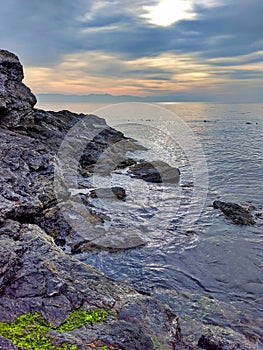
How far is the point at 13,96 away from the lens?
80.2ft

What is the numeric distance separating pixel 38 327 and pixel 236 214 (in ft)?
54.5

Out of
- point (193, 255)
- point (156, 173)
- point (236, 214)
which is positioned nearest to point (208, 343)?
point (193, 255)

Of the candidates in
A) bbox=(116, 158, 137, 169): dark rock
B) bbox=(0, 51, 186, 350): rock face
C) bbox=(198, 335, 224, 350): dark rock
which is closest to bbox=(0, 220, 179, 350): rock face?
bbox=(0, 51, 186, 350): rock face

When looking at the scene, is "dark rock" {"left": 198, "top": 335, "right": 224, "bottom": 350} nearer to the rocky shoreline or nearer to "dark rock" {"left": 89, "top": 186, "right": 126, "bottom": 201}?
the rocky shoreline

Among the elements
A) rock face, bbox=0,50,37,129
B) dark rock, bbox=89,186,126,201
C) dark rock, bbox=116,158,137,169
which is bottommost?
dark rock, bbox=89,186,126,201

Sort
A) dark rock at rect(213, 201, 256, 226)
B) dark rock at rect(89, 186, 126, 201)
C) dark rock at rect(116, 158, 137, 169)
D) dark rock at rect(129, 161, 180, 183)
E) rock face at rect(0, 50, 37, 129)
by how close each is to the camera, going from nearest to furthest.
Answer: dark rock at rect(213, 201, 256, 226) < rock face at rect(0, 50, 37, 129) < dark rock at rect(89, 186, 126, 201) < dark rock at rect(129, 161, 180, 183) < dark rock at rect(116, 158, 137, 169)

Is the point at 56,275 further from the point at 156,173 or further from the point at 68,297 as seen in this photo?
the point at 156,173

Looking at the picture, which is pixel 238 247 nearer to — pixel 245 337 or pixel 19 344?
pixel 245 337

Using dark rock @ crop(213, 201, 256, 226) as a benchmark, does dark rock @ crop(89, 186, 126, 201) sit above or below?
above

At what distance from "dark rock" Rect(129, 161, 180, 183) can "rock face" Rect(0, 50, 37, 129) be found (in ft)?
42.1

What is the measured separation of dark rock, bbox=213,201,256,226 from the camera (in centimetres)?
2028

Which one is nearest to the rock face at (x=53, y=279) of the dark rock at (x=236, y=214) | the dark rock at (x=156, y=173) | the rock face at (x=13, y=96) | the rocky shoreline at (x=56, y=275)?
the rocky shoreline at (x=56, y=275)

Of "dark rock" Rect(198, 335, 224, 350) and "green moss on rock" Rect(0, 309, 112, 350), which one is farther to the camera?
"dark rock" Rect(198, 335, 224, 350)

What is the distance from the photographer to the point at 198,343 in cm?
916
